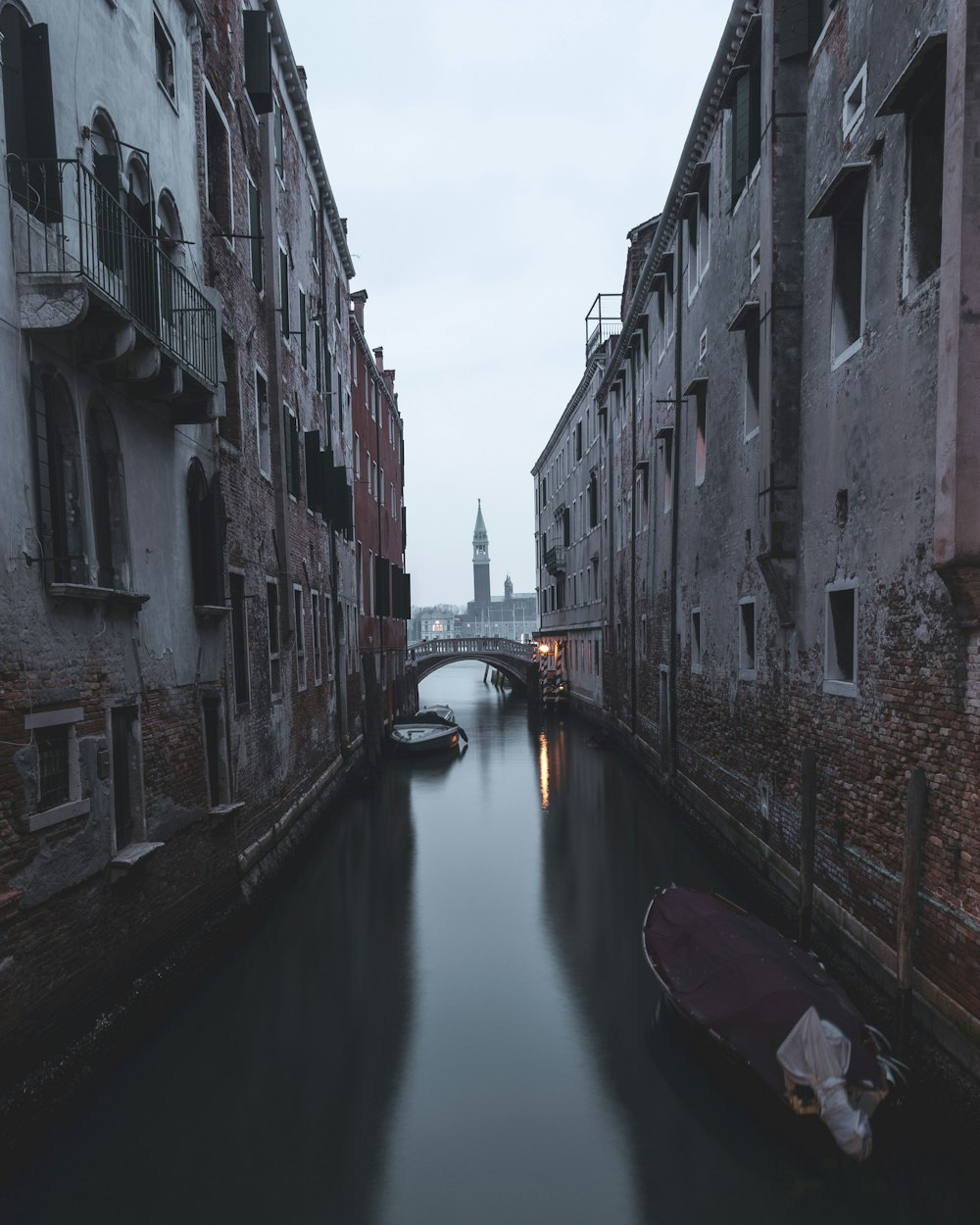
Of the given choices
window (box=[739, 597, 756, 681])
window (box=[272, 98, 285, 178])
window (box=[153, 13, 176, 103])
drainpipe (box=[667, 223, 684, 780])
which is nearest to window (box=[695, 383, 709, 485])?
drainpipe (box=[667, 223, 684, 780])

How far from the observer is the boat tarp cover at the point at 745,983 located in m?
5.70

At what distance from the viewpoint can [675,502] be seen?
15211 mm

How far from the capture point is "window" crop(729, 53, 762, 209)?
32.1 ft

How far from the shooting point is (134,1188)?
554 cm

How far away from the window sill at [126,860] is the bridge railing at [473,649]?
32.4m

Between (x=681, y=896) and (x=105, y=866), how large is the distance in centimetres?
518

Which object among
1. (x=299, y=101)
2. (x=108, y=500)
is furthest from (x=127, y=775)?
(x=299, y=101)

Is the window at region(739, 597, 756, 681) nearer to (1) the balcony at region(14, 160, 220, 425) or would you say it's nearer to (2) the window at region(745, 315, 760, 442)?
(2) the window at region(745, 315, 760, 442)

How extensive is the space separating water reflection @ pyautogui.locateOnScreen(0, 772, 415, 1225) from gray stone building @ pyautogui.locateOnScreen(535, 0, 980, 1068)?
4246 mm

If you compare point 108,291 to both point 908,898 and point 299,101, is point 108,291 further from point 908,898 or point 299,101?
point 299,101

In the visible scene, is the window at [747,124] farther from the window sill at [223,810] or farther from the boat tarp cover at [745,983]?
the window sill at [223,810]

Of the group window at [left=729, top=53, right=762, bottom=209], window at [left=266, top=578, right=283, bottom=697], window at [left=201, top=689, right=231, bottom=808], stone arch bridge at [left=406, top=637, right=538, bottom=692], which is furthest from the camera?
stone arch bridge at [left=406, top=637, right=538, bottom=692]

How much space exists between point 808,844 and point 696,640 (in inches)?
248

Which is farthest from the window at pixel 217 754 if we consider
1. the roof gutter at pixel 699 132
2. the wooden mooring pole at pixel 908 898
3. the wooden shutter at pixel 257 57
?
the roof gutter at pixel 699 132
